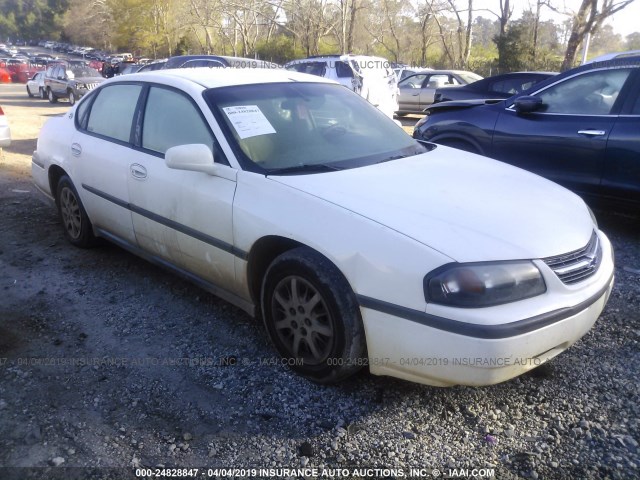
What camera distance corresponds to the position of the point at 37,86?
918 inches

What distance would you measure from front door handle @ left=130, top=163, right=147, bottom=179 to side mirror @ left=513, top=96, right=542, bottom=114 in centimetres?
367

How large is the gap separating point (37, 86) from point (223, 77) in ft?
76.2

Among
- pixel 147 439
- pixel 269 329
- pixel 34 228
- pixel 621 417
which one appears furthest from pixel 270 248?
pixel 34 228

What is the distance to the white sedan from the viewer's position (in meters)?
2.38

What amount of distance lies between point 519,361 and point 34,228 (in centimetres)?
493

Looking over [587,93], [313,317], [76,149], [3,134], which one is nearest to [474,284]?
[313,317]

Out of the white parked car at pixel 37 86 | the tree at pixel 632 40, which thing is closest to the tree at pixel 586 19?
the white parked car at pixel 37 86

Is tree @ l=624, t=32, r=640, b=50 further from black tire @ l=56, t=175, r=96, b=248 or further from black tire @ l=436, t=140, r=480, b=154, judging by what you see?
black tire @ l=56, t=175, r=96, b=248

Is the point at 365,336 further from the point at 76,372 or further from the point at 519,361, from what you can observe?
the point at 76,372

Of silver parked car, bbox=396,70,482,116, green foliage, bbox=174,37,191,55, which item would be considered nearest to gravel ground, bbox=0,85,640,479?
silver parked car, bbox=396,70,482,116

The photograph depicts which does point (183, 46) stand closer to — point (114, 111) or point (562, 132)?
point (114, 111)

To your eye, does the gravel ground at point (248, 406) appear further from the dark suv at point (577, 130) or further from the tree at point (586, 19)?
the tree at point (586, 19)

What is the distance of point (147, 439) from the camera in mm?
2539

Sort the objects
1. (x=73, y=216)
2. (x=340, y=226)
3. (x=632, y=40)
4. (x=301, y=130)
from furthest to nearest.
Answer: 1. (x=632, y=40)
2. (x=73, y=216)
3. (x=301, y=130)
4. (x=340, y=226)
